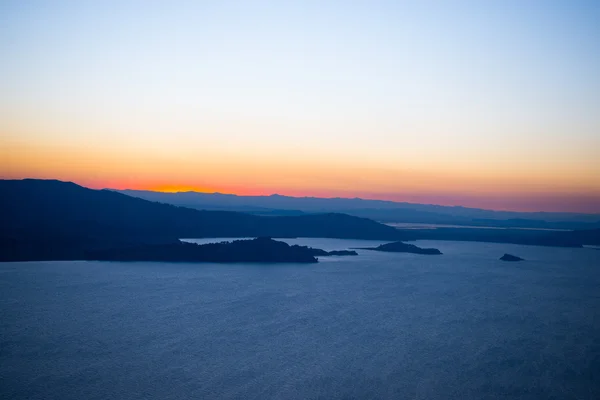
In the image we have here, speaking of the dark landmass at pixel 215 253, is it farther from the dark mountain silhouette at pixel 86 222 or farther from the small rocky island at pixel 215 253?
the dark mountain silhouette at pixel 86 222

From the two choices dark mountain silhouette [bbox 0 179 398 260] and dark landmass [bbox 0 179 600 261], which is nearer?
dark mountain silhouette [bbox 0 179 398 260]

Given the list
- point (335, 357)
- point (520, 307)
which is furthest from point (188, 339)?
point (520, 307)

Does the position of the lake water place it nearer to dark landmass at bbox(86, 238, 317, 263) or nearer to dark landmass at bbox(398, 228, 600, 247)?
dark landmass at bbox(86, 238, 317, 263)

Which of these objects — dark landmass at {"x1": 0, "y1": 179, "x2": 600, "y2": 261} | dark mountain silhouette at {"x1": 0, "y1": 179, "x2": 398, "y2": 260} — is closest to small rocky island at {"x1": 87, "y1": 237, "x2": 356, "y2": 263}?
dark landmass at {"x1": 0, "y1": 179, "x2": 600, "y2": 261}

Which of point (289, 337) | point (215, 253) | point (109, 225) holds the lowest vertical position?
point (289, 337)

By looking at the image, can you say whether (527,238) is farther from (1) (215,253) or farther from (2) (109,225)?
(2) (109,225)

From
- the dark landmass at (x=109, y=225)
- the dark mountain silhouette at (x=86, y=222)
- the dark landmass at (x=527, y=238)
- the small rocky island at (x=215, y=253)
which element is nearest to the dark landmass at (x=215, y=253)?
the small rocky island at (x=215, y=253)

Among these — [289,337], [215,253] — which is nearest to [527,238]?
[215,253]
